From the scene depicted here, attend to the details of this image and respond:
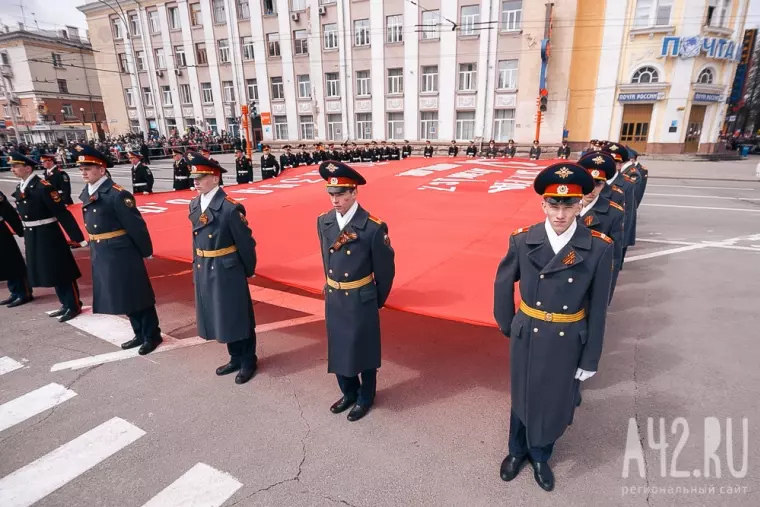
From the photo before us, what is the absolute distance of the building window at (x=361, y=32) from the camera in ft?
100

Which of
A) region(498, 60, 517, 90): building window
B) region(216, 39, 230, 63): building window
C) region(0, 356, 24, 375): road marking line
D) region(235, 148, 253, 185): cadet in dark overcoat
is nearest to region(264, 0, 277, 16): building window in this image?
region(216, 39, 230, 63): building window

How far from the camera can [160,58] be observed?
39.2 m

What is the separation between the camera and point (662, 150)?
2811cm

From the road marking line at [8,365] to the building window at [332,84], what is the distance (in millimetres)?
31241

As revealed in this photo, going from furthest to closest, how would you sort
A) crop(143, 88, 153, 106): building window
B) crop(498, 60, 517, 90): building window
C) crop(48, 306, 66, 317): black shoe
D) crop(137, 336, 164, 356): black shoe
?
crop(143, 88, 153, 106): building window
crop(498, 60, 517, 90): building window
crop(48, 306, 66, 317): black shoe
crop(137, 336, 164, 356): black shoe

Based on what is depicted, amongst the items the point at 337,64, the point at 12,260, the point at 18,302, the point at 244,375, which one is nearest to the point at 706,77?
the point at 337,64

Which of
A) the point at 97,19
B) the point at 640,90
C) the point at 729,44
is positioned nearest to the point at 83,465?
the point at 640,90

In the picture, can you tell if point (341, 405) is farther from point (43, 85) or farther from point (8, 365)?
point (43, 85)

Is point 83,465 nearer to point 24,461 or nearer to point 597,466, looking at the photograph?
point 24,461

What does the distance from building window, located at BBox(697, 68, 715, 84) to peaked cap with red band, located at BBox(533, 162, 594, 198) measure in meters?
33.0

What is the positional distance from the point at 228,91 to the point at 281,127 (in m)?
6.28

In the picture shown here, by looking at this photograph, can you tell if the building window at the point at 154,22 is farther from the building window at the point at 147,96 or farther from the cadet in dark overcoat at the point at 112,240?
the cadet in dark overcoat at the point at 112,240

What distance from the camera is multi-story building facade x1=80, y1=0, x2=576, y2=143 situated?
2741 centimetres

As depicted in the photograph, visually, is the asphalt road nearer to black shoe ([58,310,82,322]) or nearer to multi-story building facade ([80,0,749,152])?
black shoe ([58,310,82,322])
